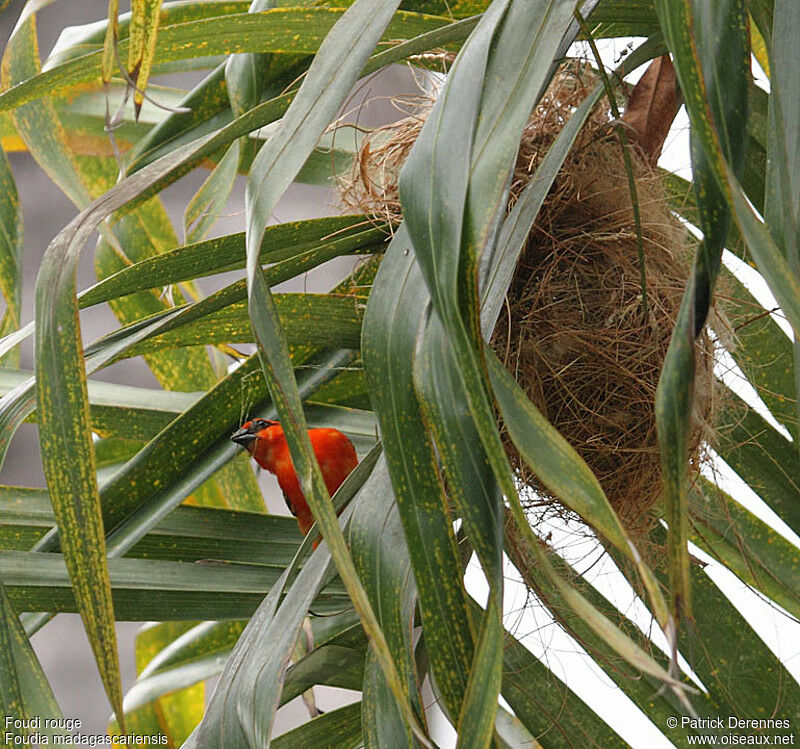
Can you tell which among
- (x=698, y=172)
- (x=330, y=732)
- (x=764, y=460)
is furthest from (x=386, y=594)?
(x=764, y=460)

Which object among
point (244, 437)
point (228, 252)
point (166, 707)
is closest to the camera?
point (228, 252)

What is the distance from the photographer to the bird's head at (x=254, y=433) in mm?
552

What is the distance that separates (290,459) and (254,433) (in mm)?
87

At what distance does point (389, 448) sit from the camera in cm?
27

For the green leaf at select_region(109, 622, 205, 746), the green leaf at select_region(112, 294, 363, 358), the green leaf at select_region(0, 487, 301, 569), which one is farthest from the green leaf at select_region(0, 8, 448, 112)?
the green leaf at select_region(109, 622, 205, 746)

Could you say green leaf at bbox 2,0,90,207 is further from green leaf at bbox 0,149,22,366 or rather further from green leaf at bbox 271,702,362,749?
green leaf at bbox 271,702,362,749

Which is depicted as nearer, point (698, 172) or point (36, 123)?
point (698, 172)

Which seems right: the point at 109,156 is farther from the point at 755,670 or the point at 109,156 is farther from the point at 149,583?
the point at 755,670

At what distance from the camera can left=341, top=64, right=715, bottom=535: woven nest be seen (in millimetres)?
469

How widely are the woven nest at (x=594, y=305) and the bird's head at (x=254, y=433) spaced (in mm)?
163

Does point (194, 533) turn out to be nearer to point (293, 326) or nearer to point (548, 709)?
point (293, 326)

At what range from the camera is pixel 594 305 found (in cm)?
47

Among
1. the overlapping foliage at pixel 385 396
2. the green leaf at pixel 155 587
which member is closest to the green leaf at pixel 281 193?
the overlapping foliage at pixel 385 396

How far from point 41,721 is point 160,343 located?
0.24m
